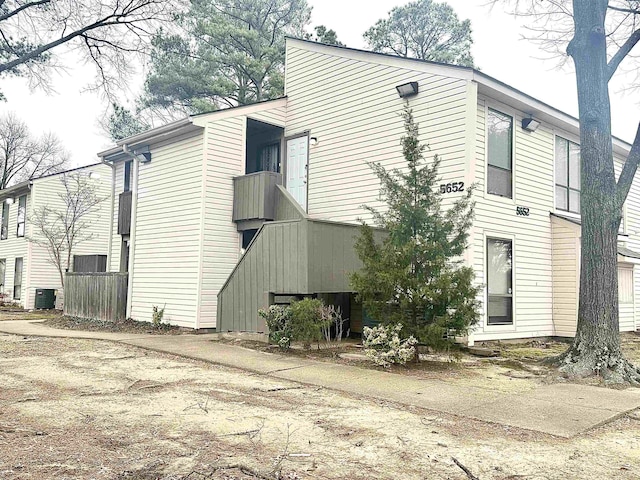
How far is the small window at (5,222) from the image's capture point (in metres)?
24.7

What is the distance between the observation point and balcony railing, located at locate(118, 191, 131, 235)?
614 inches

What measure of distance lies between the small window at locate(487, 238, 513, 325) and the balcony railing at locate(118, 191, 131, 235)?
33.4 ft

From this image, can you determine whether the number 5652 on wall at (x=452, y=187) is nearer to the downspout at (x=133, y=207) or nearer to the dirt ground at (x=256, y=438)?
the dirt ground at (x=256, y=438)

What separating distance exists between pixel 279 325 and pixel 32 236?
16281mm

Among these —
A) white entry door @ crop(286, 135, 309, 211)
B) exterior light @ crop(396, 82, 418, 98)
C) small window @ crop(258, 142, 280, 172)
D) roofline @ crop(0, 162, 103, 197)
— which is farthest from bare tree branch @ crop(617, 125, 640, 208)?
roofline @ crop(0, 162, 103, 197)

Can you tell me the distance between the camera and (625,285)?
46.4 feet

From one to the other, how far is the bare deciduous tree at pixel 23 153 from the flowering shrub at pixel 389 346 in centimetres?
3638

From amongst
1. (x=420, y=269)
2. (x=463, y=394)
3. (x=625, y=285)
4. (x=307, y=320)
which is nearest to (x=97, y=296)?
→ (x=307, y=320)

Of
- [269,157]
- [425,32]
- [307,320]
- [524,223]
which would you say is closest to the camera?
[307,320]

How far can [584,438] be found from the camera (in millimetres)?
4699

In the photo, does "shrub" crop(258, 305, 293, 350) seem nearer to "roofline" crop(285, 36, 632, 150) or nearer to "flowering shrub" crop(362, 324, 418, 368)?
"flowering shrub" crop(362, 324, 418, 368)

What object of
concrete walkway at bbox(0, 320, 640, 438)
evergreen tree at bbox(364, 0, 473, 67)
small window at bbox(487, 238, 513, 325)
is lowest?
concrete walkway at bbox(0, 320, 640, 438)

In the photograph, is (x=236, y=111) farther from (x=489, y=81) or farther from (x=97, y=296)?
(x=97, y=296)

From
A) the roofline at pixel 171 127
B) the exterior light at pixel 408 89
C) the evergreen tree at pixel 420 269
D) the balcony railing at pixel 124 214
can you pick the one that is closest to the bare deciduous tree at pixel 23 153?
the balcony railing at pixel 124 214
